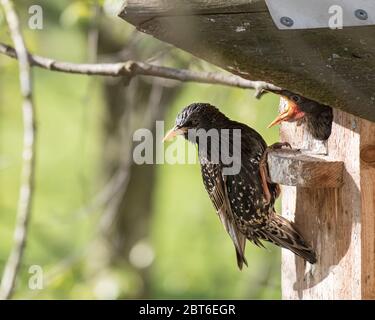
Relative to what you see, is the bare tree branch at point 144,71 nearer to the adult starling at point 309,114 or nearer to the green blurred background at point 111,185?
the green blurred background at point 111,185

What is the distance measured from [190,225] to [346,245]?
7169 millimetres

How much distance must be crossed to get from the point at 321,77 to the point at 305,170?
56 cm

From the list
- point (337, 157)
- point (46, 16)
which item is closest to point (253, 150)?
point (337, 157)

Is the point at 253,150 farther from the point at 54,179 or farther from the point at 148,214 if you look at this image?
the point at 54,179

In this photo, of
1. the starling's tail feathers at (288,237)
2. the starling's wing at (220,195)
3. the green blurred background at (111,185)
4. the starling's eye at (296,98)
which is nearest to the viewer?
the starling's eye at (296,98)

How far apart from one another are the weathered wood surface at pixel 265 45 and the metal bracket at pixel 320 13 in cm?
3

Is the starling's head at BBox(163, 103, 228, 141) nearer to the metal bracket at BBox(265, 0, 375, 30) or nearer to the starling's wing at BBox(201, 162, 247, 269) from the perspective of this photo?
the starling's wing at BBox(201, 162, 247, 269)

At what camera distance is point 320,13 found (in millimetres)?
2373

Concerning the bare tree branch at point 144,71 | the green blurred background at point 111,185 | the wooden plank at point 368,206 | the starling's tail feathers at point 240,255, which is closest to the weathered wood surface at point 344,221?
the wooden plank at point 368,206

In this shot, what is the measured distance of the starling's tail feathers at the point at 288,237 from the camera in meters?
3.32

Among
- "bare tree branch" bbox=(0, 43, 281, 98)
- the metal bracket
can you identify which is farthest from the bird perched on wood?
A: the metal bracket

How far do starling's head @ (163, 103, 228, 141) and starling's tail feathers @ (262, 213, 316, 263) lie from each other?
498mm

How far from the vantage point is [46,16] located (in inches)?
257
